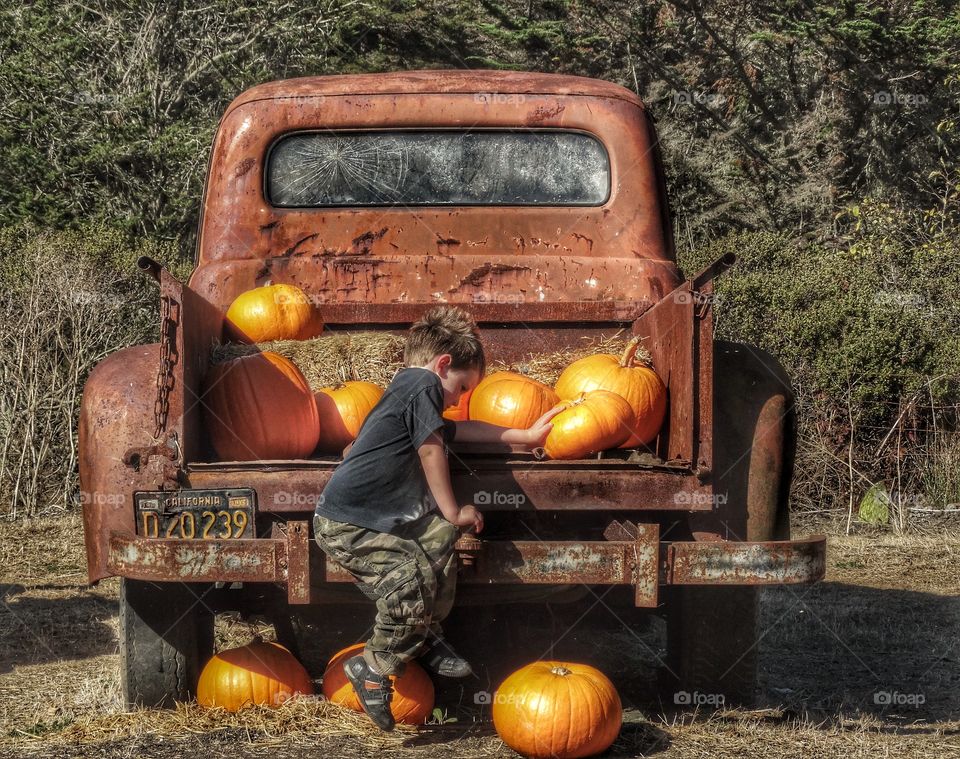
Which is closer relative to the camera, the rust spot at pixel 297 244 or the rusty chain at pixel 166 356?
the rusty chain at pixel 166 356

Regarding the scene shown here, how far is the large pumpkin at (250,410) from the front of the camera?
3.84 m

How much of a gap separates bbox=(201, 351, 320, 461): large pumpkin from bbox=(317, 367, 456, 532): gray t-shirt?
351 mm

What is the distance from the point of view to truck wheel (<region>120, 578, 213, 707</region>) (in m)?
3.92

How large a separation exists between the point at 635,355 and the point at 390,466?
3.66 feet

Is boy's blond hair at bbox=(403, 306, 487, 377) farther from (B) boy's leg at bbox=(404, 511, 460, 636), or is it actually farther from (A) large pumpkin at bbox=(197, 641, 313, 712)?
(A) large pumpkin at bbox=(197, 641, 313, 712)

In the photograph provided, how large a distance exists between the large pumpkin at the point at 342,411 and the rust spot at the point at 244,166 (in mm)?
1583

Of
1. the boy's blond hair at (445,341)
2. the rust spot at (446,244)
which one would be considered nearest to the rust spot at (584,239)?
the rust spot at (446,244)

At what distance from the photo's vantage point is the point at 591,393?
3938 millimetres

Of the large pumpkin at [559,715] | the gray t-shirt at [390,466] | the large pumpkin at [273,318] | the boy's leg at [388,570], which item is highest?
the large pumpkin at [273,318]

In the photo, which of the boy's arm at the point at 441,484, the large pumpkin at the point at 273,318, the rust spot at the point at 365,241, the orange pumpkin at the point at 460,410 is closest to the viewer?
the boy's arm at the point at 441,484

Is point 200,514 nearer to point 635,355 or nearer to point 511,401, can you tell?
point 511,401

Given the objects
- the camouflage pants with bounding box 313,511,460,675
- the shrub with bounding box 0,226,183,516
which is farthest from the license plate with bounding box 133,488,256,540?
the shrub with bounding box 0,226,183,516

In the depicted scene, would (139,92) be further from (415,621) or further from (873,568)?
(415,621)

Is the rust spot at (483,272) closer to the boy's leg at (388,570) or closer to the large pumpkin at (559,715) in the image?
the boy's leg at (388,570)
